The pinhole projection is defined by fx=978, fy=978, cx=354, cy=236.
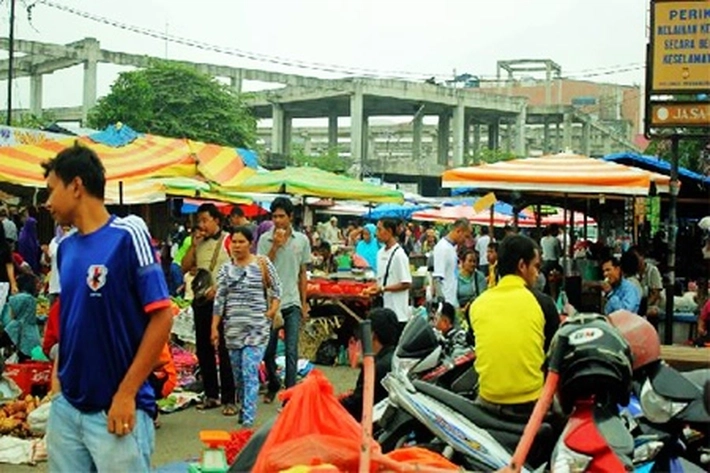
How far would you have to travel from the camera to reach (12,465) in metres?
6.92

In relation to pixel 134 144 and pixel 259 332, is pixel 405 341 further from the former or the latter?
pixel 134 144

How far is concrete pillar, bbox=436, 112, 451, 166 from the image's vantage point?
7119 centimetres

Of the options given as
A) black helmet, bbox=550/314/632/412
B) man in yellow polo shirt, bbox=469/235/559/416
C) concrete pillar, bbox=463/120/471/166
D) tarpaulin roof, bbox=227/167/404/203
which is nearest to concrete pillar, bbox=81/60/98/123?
concrete pillar, bbox=463/120/471/166

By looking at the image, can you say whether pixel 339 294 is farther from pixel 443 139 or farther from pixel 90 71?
pixel 443 139

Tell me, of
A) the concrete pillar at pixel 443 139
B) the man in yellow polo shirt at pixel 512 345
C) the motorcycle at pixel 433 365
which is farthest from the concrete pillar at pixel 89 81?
the man in yellow polo shirt at pixel 512 345

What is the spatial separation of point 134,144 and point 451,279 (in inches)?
160

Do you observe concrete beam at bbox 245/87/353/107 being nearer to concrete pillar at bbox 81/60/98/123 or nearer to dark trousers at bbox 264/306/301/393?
concrete pillar at bbox 81/60/98/123

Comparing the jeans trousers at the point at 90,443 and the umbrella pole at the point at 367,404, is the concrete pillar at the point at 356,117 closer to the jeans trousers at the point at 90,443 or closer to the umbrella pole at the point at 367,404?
the umbrella pole at the point at 367,404

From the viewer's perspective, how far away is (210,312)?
8797 millimetres

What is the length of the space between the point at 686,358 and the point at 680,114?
428 centimetres

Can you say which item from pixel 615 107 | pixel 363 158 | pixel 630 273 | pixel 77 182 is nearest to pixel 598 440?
pixel 77 182

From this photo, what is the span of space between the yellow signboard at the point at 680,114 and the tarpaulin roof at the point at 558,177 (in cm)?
69

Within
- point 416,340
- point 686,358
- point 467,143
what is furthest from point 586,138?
point 416,340

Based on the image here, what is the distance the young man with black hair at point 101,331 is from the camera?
3.59 metres
